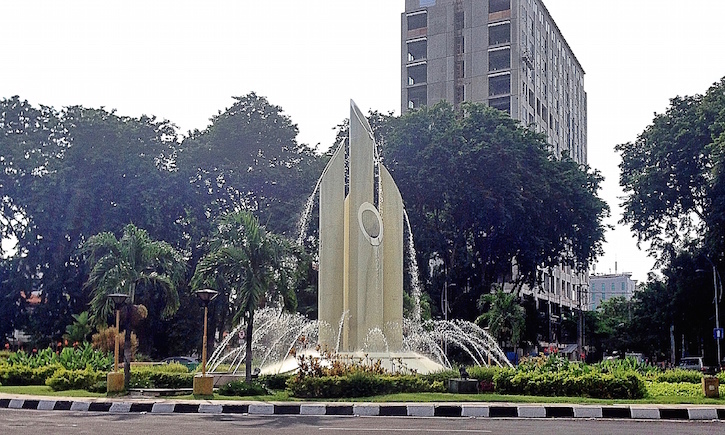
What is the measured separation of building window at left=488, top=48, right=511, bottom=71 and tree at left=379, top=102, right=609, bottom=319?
68.5ft

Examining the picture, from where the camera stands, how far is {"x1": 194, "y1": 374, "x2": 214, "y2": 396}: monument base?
58.5 ft

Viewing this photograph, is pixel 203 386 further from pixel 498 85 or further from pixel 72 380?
pixel 498 85

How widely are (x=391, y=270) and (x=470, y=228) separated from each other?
59.1ft

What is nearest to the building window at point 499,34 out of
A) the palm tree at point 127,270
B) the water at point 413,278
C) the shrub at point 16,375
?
the water at point 413,278

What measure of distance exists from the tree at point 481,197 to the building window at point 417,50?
23751 millimetres

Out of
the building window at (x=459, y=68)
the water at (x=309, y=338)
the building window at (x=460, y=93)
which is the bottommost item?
the water at (x=309, y=338)

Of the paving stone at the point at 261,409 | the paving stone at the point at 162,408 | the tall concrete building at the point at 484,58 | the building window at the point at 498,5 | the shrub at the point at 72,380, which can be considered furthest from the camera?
the building window at the point at 498,5

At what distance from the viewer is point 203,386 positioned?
58.6ft

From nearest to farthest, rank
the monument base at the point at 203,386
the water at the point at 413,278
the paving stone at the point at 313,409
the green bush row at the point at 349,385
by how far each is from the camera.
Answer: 1. the paving stone at the point at 313,409
2. the green bush row at the point at 349,385
3. the monument base at the point at 203,386
4. the water at the point at 413,278

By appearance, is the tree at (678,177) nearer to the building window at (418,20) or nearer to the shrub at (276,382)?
the shrub at (276,382)

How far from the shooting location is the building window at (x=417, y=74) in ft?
214

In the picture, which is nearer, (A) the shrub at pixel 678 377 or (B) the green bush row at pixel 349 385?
(B) the green bush row at pixel 349 385

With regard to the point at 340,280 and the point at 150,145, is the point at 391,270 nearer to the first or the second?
the point at 340,280

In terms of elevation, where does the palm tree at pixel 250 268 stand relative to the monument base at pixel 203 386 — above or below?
above
